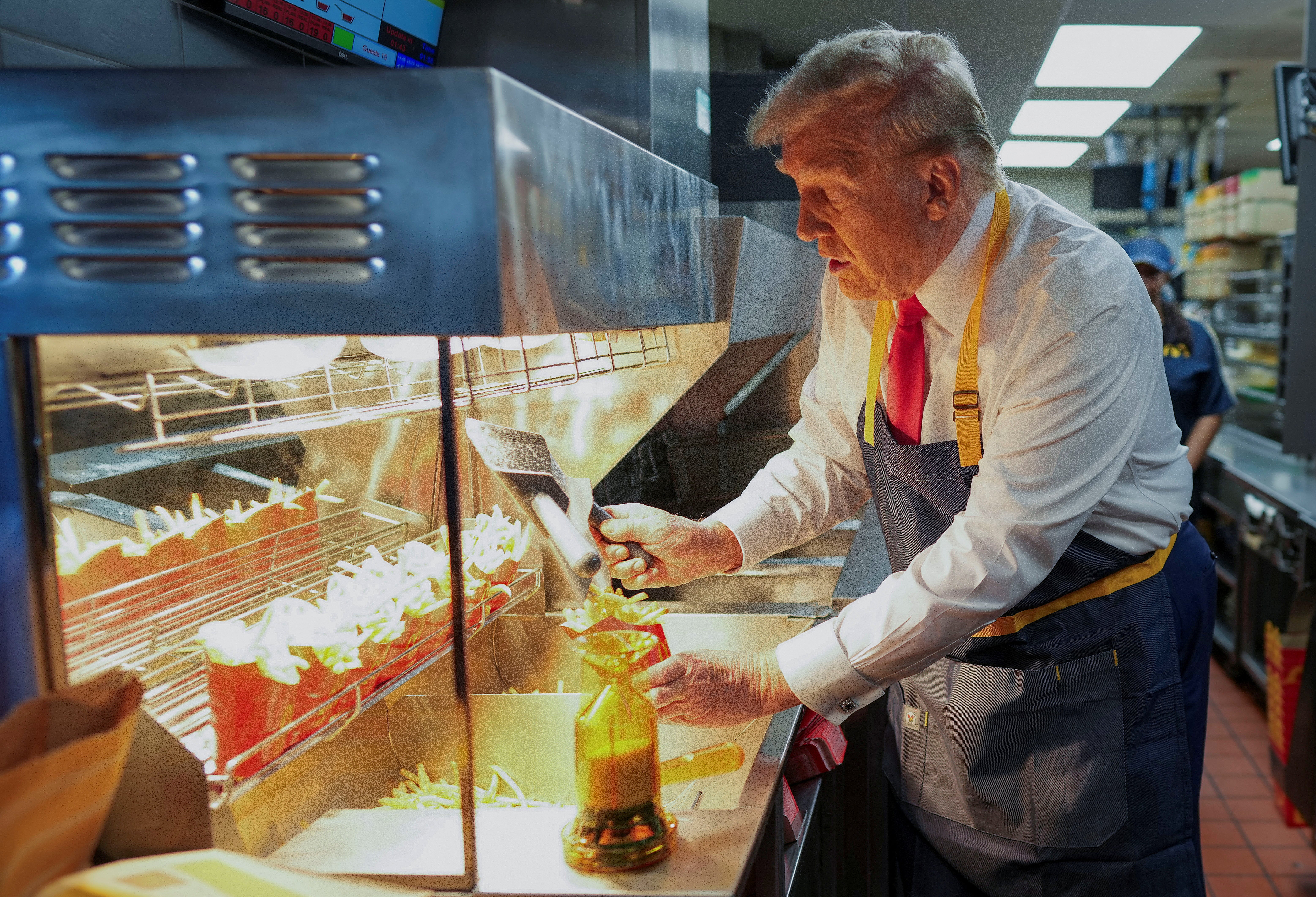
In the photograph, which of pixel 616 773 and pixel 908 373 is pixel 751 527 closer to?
pixel 908 373

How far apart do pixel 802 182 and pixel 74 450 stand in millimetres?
922

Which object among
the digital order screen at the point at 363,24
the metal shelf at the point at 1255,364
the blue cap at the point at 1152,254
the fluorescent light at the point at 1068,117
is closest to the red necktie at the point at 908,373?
the digital order screen at the point at 363,24

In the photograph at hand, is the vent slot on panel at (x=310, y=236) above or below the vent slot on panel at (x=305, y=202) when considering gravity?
below

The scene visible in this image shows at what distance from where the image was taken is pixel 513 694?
134 cm

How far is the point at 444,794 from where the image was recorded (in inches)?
48.9

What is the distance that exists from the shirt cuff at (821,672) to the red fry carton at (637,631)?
0.16 m

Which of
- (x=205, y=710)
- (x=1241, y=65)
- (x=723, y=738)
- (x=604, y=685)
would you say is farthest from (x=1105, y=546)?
(x=1241, y=65)

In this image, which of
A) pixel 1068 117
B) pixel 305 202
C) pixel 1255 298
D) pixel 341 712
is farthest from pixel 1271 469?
pixel 305 202

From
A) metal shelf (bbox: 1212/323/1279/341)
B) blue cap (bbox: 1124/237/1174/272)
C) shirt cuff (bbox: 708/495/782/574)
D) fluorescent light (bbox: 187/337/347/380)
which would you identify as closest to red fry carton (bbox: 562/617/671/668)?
shirt cuff (bbox: 708/495/782/574)

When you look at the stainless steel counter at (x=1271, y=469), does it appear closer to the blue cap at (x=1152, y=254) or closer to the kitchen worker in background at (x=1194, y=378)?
the kitchen worker in background at (x=1194, y=378)

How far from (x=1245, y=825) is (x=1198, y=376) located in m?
1.68

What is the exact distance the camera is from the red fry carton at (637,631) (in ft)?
3.45

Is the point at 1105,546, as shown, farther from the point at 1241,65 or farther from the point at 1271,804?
the point at 1241,65

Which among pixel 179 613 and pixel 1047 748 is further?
pixel 1047 748
